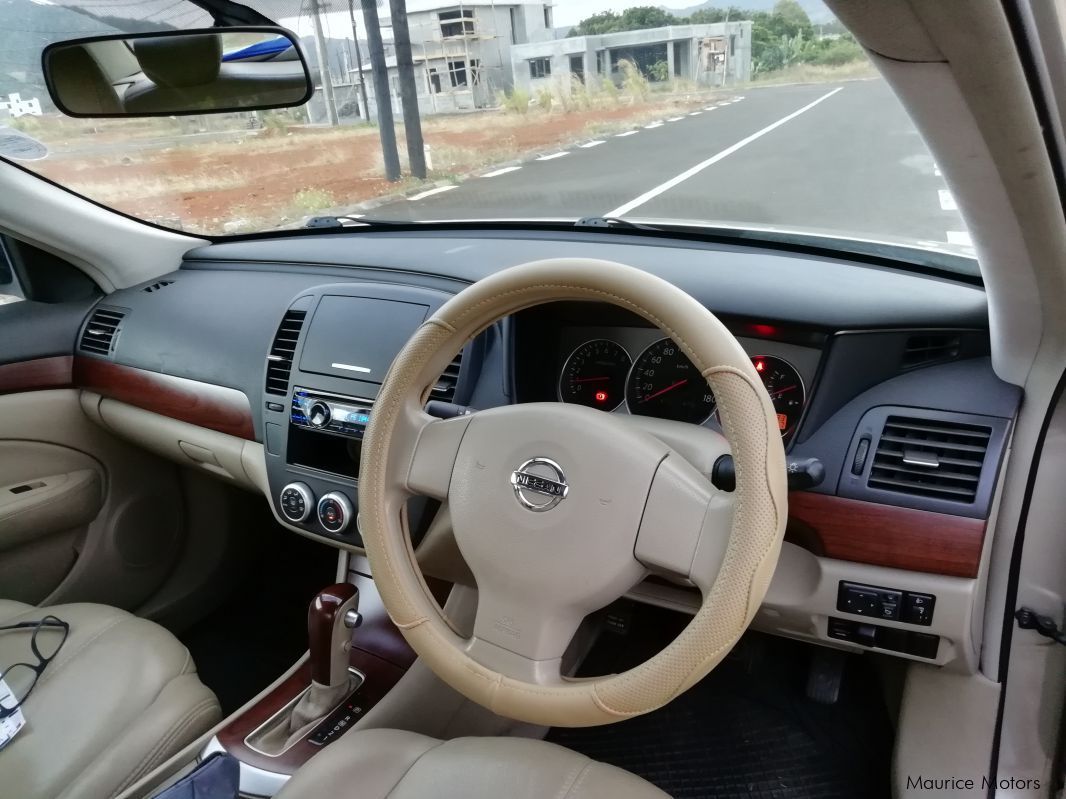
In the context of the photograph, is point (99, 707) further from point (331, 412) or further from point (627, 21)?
point (627, 21)

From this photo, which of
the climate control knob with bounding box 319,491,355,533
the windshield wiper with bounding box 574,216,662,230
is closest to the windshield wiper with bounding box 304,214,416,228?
the windshield wiper with bounding box 574,216,662,230

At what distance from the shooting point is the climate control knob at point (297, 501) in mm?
2047

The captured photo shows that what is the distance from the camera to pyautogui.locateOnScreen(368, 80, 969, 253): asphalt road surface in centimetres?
183

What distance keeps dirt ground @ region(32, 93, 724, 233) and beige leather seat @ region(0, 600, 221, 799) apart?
4.46 feet

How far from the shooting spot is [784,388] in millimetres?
1662

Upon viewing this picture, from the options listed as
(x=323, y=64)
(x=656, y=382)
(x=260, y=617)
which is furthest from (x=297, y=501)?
(x=323, y=64)

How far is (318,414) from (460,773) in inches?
37.1

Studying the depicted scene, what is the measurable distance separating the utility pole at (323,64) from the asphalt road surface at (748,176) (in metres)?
0.33

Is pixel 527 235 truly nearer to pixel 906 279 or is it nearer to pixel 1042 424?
pixel 906 279

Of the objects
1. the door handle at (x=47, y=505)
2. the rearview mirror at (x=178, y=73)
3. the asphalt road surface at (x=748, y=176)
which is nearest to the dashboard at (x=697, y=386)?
the asphalt road surface at (x=748, y=176)

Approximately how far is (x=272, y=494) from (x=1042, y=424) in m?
1.73

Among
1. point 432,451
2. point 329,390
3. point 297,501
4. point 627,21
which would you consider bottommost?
point 297,501

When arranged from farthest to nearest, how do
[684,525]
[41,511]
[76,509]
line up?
1. [76,509]
2. [41,511]
3. [684,525]

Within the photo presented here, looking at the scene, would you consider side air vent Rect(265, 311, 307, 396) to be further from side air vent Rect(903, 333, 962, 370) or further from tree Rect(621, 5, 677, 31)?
side air vent Rect(903, 333, 962, 370)
